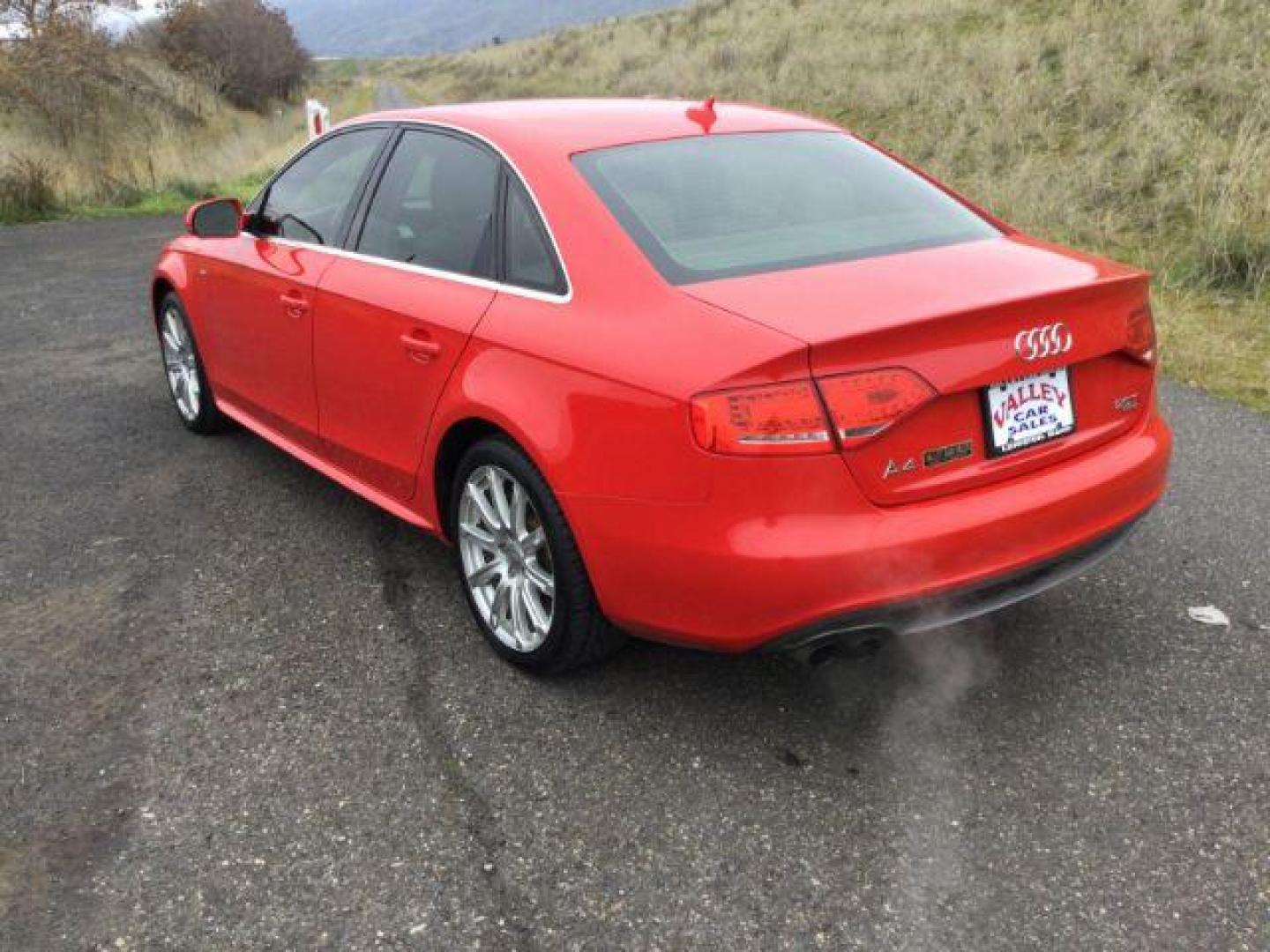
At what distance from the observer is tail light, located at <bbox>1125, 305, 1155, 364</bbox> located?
3082 millimetres

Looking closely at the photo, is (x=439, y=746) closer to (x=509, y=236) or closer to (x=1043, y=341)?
(x=509, y=236)

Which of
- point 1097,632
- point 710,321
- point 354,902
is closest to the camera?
point 354,902

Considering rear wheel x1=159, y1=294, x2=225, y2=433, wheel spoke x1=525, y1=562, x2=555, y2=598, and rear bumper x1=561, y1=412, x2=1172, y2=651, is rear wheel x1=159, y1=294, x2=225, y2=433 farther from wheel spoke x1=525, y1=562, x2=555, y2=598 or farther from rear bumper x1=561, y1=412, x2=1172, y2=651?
rear bumper x1=561, y1=412, x2=1172, y2=651

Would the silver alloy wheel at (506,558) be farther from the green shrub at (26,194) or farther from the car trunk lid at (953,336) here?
the green shrub at (26,194)

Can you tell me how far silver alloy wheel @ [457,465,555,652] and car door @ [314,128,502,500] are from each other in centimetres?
31

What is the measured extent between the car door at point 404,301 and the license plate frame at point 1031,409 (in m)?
1.40

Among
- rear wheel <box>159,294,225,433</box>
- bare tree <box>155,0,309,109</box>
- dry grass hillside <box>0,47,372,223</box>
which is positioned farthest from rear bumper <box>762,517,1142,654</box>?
bare tree <box>155,0,309,109</box>

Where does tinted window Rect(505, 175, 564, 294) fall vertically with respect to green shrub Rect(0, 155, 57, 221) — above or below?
below

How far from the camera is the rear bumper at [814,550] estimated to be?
2588 mm

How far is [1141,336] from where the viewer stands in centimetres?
314

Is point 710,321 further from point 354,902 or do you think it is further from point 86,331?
point 86,331

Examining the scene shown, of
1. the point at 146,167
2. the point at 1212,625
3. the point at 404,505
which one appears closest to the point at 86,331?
the point at 404,505

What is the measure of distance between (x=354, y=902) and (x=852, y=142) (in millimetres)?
2746

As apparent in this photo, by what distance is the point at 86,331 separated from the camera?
8289 mm
